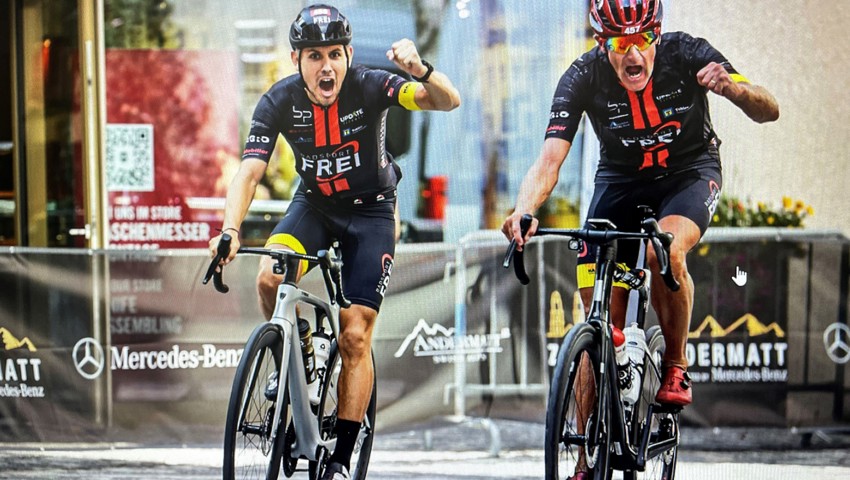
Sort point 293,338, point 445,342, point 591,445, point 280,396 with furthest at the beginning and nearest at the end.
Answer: point 445,342 < point 293,338 < point 280,396 < point 591,445

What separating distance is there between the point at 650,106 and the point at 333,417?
1913 mm

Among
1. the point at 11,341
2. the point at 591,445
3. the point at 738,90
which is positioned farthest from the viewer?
the point at 11,341

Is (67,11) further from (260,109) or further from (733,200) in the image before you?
(733,200)

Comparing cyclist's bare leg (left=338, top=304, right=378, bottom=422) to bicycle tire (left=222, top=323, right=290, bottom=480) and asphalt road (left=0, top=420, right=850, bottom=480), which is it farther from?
asphalt road (left=0, top=420, right=850, bottom=480)

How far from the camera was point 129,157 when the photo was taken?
6980 millimetres

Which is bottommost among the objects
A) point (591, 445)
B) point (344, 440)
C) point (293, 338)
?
point (344, 440)

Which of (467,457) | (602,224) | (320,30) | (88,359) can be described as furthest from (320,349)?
(88,359)

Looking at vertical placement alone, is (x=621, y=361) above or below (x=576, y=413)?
above

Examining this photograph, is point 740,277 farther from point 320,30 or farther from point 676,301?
point 320,30

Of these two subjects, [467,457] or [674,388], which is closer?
[674,388]

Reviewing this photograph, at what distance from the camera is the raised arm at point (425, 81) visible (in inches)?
203

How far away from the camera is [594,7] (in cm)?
560

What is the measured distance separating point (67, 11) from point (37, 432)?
2370 millimetres

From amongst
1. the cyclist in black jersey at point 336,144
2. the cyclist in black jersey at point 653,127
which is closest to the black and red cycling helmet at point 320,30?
the cyclist in black jersey at point 336,144
